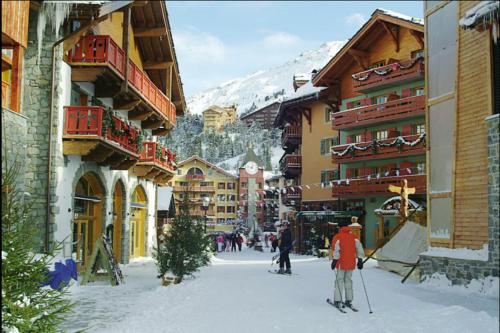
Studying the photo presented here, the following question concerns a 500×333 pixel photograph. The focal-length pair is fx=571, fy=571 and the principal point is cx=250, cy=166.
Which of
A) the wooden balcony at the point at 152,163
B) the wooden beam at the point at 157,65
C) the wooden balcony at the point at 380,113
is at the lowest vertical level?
the wooden balcony at the point at 152,163

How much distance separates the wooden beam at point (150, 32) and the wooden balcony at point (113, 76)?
2412 millimetres

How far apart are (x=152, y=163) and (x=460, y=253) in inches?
601

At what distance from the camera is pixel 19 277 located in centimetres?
607

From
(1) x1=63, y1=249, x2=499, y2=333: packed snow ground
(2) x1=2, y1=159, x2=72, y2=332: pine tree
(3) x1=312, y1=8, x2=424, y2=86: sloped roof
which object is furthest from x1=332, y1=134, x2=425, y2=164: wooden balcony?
(2) x1=2, y1=159, x2=72, y2=332: pine tree

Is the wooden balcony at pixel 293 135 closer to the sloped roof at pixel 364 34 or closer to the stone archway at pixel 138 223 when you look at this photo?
the sloped roof at pixel 364 34

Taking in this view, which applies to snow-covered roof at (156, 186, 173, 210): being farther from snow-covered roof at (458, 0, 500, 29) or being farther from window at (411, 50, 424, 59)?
snow-covered roof at (458, 0, 500, 29)

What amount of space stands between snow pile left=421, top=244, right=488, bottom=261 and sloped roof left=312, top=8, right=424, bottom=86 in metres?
18.8

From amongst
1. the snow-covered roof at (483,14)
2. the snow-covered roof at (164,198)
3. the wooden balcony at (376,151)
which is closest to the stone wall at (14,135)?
the snow-covered roof at (483,14)

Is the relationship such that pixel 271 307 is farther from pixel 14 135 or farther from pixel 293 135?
pixel 293 135

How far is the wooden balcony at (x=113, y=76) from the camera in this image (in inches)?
674

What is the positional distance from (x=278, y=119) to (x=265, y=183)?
49.5 meters

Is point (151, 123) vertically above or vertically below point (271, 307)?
above

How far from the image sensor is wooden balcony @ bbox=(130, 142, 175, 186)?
84.2 feet

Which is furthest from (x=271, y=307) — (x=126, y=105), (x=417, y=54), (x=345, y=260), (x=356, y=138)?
(x=356, y=138)
